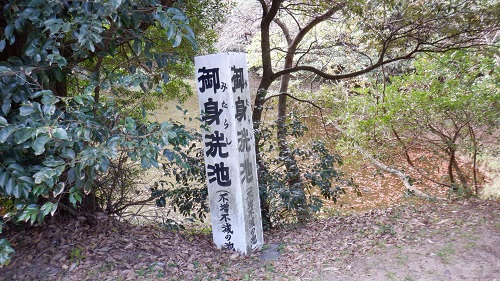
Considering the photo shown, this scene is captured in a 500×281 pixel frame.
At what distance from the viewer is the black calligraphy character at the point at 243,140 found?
14.5ft

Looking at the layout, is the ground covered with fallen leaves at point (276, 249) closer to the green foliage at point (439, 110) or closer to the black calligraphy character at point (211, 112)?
the black calligraphy character at point (211, 112)

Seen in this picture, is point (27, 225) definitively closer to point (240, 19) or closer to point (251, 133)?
point (251, 133)

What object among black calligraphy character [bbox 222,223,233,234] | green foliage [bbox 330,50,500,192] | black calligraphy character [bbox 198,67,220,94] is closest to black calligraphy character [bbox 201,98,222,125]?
black calligraphy character [bbox 198,67,220,94]

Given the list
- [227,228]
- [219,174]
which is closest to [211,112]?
[219,174]

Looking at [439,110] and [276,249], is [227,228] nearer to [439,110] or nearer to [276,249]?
[276,249]

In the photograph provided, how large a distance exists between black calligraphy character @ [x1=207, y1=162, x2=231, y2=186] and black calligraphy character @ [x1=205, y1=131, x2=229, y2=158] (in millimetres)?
131

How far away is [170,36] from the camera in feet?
7.25

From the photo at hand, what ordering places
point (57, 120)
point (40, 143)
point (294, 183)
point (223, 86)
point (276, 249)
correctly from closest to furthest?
point (40, 143), point (57, 120), point (223, 86), point (276, 249), point (294, 183)

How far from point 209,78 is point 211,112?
391 mm

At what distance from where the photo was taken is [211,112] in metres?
4.34

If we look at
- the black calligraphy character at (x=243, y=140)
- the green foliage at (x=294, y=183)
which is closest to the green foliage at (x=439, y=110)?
the green foliage at (x=294, y=183)

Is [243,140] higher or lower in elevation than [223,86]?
lower

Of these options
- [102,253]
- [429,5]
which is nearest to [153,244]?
[102,253]

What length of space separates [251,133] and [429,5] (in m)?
3.53
